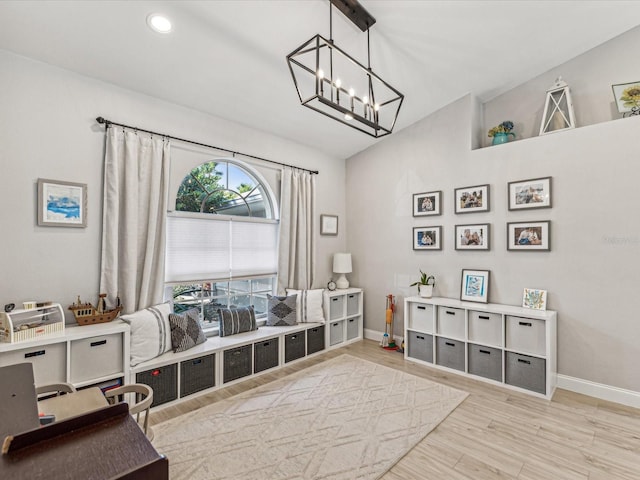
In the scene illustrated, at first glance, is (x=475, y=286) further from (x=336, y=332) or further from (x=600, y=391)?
(x=336, y=332)

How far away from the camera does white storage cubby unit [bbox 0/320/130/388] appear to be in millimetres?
2186

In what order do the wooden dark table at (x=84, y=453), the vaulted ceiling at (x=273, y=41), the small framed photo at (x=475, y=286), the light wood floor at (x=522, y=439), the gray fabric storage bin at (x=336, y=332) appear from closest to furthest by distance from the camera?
1. the wooden dark table at (x=84, y=453)
2. the light wood floor at (x=522, y=439)
3. the vaulted ceiling at (x=273, y=41)
4. the small framed photo at (x=475, y=286)
5. the gray fabric storage bin at (x=336, y=332)

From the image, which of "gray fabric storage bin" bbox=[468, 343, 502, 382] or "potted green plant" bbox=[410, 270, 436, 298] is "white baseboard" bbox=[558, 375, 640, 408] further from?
"potted green plant" bbox=[410, 270, 436, 298]

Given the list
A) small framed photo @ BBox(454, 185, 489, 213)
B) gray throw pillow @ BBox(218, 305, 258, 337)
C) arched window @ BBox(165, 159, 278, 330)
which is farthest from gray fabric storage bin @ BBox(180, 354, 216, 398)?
small framed photo @ BBox(454, 185, 489, 213)

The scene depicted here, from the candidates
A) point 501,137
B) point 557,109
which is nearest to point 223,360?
point 501,137

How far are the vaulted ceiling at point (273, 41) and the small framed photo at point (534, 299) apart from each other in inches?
91.1

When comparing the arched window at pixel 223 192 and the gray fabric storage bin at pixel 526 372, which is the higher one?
the arched window at pixel 223 192

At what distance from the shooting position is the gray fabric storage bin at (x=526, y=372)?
9.85 ft

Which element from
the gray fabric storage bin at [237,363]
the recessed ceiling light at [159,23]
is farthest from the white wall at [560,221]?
the recessed ceiling light at [159,23]

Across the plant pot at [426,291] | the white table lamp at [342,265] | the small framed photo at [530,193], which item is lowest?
the plant pot at [426,291]

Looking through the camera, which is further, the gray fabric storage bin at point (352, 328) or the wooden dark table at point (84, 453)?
the gray fabric storage bin at point (352, 328)

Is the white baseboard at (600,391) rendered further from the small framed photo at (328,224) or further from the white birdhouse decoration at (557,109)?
the small framed photo at (328,224)

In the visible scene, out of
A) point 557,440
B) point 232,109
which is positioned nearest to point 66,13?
point 232,109

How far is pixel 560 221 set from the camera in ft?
10.6
